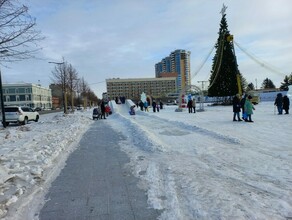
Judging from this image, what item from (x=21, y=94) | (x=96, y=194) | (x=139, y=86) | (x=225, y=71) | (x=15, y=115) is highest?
(x=139, y=86)

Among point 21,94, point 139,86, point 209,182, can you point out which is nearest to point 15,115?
point 209,182

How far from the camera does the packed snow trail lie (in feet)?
14.8

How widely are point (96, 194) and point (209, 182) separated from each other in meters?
2.13

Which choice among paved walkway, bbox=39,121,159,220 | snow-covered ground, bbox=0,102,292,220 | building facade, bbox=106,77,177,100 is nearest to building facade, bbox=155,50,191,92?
building facade, bbox=106,77,177,100

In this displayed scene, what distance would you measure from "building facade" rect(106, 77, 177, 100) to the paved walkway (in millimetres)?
121048

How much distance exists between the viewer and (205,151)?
907 centimetres

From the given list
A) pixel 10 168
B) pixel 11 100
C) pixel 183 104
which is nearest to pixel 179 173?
pixel 10 168

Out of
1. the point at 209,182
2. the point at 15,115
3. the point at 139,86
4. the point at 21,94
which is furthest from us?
the point at 139,86

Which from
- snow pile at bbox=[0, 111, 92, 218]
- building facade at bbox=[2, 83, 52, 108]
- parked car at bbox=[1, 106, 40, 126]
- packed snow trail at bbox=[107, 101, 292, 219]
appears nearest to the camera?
packed snow trail at bbox=[107, 101, 292, 219]

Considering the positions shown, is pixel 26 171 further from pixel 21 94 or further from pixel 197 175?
pixel 21 94

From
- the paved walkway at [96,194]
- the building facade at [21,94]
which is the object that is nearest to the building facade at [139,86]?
the building facade at [21,94]

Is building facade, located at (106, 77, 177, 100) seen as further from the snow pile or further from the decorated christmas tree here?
the snow pile

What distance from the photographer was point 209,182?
5953mm

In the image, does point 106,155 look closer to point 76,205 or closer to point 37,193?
point 37,193
